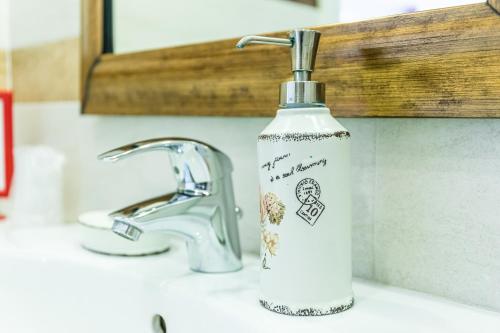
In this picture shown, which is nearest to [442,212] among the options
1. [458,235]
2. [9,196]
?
[458,235]

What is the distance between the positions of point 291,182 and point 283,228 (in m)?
0.04

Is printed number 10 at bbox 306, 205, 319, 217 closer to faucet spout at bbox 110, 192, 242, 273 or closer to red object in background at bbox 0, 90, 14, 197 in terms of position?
faucet spout at bbox 110, 192, 242, 273

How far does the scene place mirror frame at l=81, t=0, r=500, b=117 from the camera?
44cm

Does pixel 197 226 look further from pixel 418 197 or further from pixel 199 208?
pixel 418 197

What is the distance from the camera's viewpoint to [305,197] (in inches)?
16.9

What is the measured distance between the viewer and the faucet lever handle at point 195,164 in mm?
551

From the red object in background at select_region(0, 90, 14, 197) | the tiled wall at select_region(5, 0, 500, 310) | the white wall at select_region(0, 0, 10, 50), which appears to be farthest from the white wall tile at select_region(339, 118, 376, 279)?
the white wall at select_region(0, 0, 10, 50)

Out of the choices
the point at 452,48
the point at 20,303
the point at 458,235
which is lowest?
the point at 20,303

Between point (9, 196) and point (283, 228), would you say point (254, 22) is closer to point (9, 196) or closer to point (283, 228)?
point (283, 228)

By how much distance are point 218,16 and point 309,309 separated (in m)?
0.40

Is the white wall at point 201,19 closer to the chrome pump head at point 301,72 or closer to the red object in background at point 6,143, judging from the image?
the chrome pump head at point 301,72

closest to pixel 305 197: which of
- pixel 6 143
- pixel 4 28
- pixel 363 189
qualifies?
pixel 363 189

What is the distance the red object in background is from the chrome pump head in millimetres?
580

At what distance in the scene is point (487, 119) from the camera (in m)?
0.45
